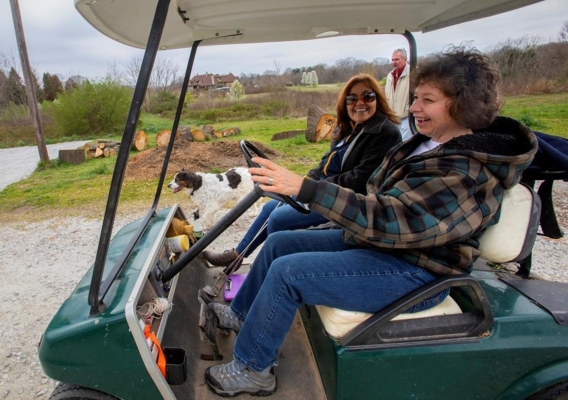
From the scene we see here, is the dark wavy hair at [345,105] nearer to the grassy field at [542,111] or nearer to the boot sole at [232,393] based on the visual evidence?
the boot sole at [232,393]

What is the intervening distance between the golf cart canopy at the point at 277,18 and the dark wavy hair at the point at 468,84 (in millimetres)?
546

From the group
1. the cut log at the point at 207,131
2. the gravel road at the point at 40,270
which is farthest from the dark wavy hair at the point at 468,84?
the cut log at the point at 207,131

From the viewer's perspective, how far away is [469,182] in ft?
4.46

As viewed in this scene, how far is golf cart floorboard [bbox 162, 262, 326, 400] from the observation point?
1689 millimetres

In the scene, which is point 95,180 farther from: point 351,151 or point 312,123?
point 351,151

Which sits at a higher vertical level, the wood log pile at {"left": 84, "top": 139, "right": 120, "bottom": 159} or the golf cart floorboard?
the wood log pile at {"left": 84, "top": 139, "right": 120, "bottom": 159}

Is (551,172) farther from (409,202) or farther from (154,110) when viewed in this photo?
(154,110)

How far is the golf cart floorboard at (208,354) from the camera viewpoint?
5.54 feet

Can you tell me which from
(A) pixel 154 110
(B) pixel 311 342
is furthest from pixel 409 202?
(A) pixel 154 110

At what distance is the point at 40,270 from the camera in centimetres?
397

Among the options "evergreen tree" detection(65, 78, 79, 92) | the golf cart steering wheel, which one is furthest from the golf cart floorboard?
"evergreen tree" detection(65, 78, 79, 92)

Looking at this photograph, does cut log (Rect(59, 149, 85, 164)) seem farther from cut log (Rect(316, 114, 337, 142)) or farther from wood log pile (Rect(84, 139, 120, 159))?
cut log (Rect(316, 114, 337, 142))

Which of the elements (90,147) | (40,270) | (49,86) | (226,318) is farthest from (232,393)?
(49,86)

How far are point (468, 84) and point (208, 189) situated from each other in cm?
421
